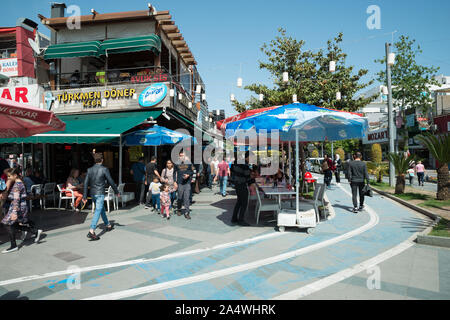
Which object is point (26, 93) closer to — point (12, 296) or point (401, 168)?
point (12, 296)

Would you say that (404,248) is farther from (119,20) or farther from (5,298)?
(119,20)

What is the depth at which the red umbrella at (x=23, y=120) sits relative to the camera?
17.3 feet

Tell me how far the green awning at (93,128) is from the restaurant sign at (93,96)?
616 mm

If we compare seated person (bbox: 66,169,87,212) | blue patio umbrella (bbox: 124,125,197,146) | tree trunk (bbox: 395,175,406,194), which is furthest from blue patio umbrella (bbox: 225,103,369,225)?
tree trunk (bbox: 395,175,406,194)

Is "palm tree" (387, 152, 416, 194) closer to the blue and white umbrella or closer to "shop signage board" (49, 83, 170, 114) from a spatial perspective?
the blue and white umbrella

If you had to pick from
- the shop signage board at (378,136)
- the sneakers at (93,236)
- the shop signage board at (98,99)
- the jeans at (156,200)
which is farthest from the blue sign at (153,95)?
the shop signage board at (378,136)

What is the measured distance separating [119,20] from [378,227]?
46.2 ft

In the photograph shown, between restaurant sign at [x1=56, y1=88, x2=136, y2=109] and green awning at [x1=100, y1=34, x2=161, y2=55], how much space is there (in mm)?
1838

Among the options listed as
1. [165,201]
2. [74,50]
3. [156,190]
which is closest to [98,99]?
[74,50]

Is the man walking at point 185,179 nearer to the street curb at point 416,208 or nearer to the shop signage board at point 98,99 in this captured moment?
the shop signage board at point 98,99

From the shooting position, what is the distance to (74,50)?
12.9 metres

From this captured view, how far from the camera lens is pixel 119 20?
44.2 feet

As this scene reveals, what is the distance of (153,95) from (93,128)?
11.0ft

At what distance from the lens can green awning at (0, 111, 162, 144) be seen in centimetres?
940
